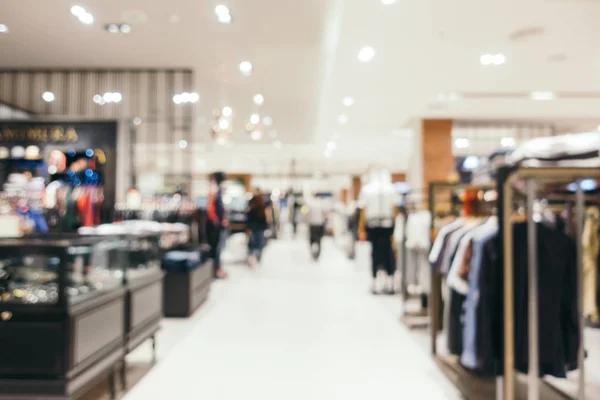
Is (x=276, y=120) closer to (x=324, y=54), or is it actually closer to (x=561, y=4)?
(x=324, y=54)

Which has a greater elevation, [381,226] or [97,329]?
[381,226]

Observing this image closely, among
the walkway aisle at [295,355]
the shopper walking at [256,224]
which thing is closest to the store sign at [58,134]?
the walkway aisle at [295,355]

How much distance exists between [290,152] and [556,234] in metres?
15.4

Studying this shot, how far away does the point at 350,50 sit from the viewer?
20.7 feet

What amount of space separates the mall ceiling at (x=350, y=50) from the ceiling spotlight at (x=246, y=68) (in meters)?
0.10

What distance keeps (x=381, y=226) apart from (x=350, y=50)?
2.45 metres

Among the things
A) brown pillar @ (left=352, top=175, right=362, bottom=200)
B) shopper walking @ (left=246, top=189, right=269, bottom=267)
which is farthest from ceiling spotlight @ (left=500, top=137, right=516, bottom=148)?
brown pillar @ (left=352, top=175, right=362, bottom=200)

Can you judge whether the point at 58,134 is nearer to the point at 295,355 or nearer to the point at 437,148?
the point at 295,355

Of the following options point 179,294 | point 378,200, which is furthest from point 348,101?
point 179,294

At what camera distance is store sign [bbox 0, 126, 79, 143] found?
7.14 m

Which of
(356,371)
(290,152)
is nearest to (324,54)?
(356,371)

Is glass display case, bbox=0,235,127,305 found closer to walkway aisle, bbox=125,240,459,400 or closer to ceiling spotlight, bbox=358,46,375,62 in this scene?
walkway aisle, bbox=125,240,459,400

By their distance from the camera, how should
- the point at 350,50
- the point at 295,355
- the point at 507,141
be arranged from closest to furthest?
1. the point at 295,355
2. the point at 350,50
3. the point at 507,141

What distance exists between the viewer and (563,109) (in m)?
9.79
